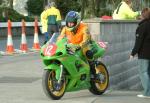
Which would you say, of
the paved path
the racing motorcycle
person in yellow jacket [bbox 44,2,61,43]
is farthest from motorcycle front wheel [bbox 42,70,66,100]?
person in yellow jacket [bbox 44,2,61,43]

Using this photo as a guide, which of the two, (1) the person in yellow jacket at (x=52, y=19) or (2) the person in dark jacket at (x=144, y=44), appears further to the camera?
(1) the person in yellow jacket at (x=52, y=19)

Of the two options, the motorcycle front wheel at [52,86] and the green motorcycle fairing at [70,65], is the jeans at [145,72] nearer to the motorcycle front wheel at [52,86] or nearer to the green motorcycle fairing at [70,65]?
the green motorcycle fairing at [70,65]

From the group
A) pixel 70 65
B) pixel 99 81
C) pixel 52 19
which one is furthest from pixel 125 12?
pixel 70 65

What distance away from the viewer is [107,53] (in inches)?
494

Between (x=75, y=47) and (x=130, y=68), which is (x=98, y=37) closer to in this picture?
(x=75, y=47)

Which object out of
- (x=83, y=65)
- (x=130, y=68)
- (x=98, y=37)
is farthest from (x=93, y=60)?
(x=130, y=68)

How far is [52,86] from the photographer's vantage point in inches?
398

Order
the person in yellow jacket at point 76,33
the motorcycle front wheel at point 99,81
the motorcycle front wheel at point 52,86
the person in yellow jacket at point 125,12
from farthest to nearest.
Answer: the person in yellow jacket at point 125,12, the motorcycle front wheel at point 99,81, the person in yellow jacket at point 76,33, the motorcycle front wheel at point 52,86

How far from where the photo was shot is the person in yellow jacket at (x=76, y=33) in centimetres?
1057

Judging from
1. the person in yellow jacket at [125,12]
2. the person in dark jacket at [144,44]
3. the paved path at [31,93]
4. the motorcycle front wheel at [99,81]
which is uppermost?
the person in yellow jacket at [125,12]

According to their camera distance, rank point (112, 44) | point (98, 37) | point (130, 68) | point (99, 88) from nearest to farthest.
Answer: point (99, 88) → point (98, 37) → point (112, 44) → point (130, 68)

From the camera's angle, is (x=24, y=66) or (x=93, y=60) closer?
(x=93, y=60)

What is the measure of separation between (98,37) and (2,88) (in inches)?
Answer: 84.0

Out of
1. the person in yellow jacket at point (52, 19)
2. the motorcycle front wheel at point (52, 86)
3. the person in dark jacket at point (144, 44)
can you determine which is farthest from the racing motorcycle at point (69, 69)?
the person in yellow jacket at point (52, 19)
